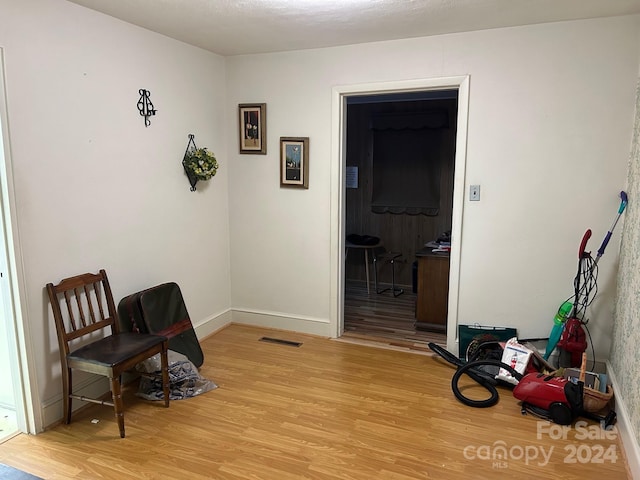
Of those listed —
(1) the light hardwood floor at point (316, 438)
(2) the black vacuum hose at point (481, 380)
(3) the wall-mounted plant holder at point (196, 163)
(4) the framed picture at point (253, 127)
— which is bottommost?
(1) the light hardwood floor at point (316, 438)

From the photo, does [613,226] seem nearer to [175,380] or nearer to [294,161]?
[294,161]

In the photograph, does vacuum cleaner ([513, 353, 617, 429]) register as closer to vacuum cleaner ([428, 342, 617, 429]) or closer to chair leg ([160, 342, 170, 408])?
vacuum cleaner ([428, 342, 617, 429])

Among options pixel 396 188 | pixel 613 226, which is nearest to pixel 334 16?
pixel 613 226

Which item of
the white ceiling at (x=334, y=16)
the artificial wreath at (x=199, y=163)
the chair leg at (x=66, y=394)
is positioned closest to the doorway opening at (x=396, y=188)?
the white ceiling at (x=334, y=16)

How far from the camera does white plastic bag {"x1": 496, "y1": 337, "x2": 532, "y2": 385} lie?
3018 millimetres

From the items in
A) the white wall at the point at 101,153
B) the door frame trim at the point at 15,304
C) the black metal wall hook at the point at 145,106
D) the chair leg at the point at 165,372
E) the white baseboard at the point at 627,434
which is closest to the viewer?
the white baseboard at the point at 627,434

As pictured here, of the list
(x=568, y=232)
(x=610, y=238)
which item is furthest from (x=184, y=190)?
(x=610, y=238)

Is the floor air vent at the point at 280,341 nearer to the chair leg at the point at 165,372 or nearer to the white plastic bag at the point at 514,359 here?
the chair leg at the point at 165,372

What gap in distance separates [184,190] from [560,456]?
310 cm

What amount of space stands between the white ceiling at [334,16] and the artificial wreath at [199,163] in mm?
853

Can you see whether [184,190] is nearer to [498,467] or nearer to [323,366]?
[323,366]

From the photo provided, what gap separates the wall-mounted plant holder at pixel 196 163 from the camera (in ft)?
11.8

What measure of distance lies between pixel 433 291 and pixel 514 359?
1.19 meters

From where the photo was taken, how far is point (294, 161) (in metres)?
3.91
